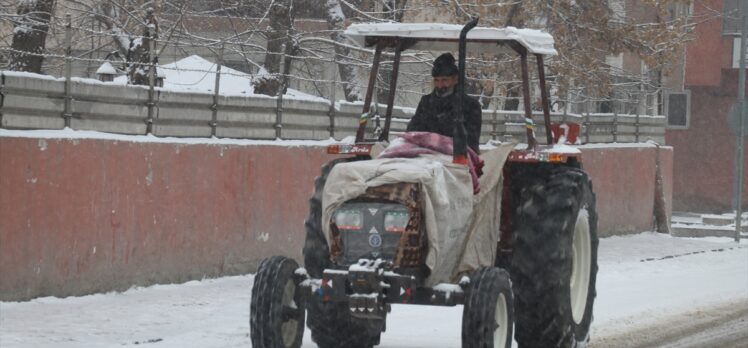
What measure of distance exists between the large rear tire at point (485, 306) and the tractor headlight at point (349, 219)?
2.54 ft

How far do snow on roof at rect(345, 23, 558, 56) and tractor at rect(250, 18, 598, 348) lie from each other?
11 millimetres

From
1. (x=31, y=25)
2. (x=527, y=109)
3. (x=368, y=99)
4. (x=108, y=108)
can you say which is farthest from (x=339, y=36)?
A: (x=527, y=109)

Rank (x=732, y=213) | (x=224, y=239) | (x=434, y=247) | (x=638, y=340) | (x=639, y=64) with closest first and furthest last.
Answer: (x=434, y=247)
(x=638, y=340)
(x=224, y=239)
(x=639, y=64)
(x=732, y=213)

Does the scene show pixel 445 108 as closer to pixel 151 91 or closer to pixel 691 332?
pixel 691 332

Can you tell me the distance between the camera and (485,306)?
856 centimetres

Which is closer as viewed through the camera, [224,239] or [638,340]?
[638,340]

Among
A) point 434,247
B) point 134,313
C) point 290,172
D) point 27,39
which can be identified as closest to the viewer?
point 434,247

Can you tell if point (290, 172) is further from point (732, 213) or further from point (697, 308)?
point (732, 213)

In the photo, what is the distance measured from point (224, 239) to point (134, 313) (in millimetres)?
2920

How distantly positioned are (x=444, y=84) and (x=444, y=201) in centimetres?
134

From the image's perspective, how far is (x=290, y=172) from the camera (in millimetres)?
16344

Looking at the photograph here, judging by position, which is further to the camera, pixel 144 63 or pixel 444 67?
pixel 144 63

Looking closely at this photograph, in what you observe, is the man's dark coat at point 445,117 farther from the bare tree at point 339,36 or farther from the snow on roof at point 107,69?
the bare tree at point 339,36

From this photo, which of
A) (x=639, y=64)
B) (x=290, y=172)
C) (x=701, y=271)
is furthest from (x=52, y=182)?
A: (x=639, y=64)
